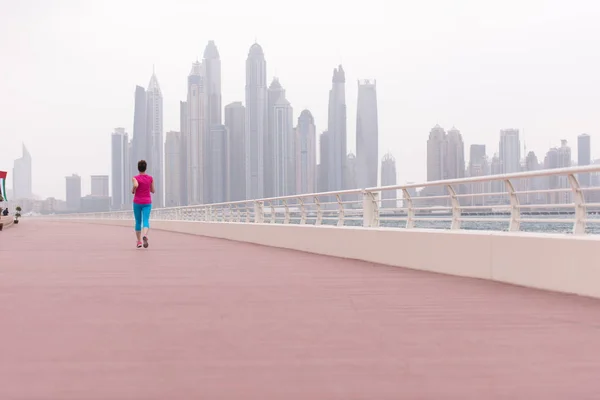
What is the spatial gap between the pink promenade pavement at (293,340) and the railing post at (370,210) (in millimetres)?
5453

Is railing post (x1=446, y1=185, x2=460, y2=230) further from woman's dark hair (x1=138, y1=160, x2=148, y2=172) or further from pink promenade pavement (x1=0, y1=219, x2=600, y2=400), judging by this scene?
woman's dark hair (x1=138, y1=160, x2=148, y2=172)

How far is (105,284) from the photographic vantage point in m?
10.7

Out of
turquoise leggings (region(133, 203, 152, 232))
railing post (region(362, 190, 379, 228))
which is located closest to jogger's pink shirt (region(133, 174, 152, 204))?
turquoise leggings (region(133, 203, 152, 232))

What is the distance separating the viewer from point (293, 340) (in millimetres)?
6098

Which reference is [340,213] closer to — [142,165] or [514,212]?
[142,165]

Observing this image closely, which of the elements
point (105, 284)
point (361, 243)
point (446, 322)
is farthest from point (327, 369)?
point (361, 243)

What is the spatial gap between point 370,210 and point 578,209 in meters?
7.11

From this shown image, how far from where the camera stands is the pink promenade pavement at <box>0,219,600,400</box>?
4.57 metres

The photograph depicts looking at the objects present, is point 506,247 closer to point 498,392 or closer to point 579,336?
point 579,336

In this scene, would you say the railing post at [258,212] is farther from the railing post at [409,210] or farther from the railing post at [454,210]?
the railing post at [454,210]

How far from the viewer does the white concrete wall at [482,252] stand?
9.26 m

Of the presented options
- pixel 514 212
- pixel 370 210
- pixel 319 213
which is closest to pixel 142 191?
pixel 319 213

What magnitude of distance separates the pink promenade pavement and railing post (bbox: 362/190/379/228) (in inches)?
215

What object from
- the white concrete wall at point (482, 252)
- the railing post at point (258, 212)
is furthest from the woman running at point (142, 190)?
the railing post at point (258, 212)
